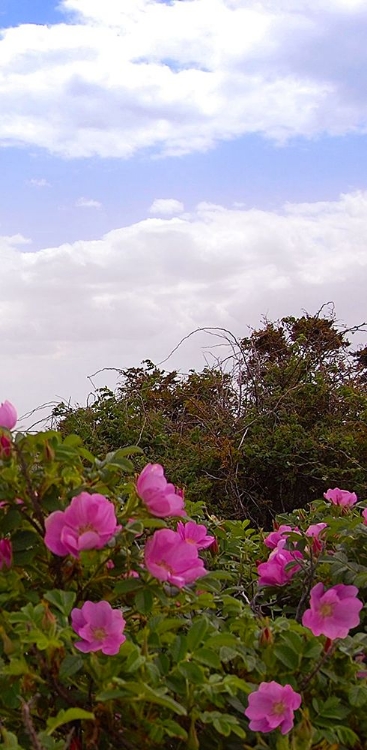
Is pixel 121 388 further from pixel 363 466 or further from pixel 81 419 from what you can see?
pixel 363 466

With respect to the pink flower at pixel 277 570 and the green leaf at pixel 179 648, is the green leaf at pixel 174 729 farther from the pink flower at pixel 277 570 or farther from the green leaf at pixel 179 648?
the pink flower at pixel 277 570

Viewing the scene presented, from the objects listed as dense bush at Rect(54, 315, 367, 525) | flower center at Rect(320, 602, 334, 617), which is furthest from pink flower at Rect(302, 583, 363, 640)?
dense bush at Rect(54, 315, 367, 525)

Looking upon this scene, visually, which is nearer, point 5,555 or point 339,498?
point 5,555

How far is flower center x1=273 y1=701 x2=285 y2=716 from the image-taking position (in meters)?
1.13

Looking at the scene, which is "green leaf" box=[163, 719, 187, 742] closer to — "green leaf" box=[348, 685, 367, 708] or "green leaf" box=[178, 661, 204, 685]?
"green leaf" box=[178, 661, 204, 685]

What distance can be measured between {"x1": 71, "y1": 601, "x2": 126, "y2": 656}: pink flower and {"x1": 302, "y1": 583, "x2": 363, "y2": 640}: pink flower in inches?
13.2

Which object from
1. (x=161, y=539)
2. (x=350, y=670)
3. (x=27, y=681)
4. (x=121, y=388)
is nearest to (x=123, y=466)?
(x=161, y=539)

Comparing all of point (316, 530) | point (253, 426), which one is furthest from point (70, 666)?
point (253, 426)

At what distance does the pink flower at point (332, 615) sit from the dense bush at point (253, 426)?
3.67 metres

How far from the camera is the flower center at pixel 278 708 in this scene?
44.5 inches

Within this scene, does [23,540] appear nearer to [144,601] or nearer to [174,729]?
[144,601]

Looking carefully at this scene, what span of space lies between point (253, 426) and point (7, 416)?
4.36m

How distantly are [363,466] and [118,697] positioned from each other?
177 inches

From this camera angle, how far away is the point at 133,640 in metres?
1.25
